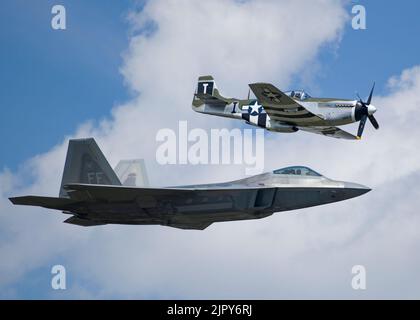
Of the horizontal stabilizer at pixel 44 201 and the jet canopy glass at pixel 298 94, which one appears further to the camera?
the jet canopy glass at pixel 298 94

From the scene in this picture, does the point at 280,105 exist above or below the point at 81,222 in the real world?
above

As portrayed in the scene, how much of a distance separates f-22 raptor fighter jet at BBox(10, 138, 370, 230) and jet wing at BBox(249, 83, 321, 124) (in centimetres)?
1988

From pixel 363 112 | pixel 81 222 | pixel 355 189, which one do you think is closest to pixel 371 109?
pixel 363 112

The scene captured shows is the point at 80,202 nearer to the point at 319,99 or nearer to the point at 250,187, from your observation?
the point at 250,187

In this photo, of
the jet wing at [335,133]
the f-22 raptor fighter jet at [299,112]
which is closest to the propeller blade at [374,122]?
the f-22 raptor fighter jet at [299,112]

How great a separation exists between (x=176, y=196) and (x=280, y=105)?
24070 millimetres

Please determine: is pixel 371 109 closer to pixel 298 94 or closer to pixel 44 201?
pixel 298 94

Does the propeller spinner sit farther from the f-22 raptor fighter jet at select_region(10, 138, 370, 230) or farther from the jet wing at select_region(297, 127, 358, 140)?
the f-22 raptor fighter jet at select_region(10, 138, 370, 230)

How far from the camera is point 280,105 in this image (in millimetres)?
Result: 61969

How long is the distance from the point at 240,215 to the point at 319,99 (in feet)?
80.1

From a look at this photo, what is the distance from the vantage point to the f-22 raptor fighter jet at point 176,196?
3888 cm

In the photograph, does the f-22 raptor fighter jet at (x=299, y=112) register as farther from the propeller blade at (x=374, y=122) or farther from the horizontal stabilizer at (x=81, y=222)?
the horizontal stabilizer at (x=81, y=222)

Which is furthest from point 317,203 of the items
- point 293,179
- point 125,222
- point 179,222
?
point 125,222
